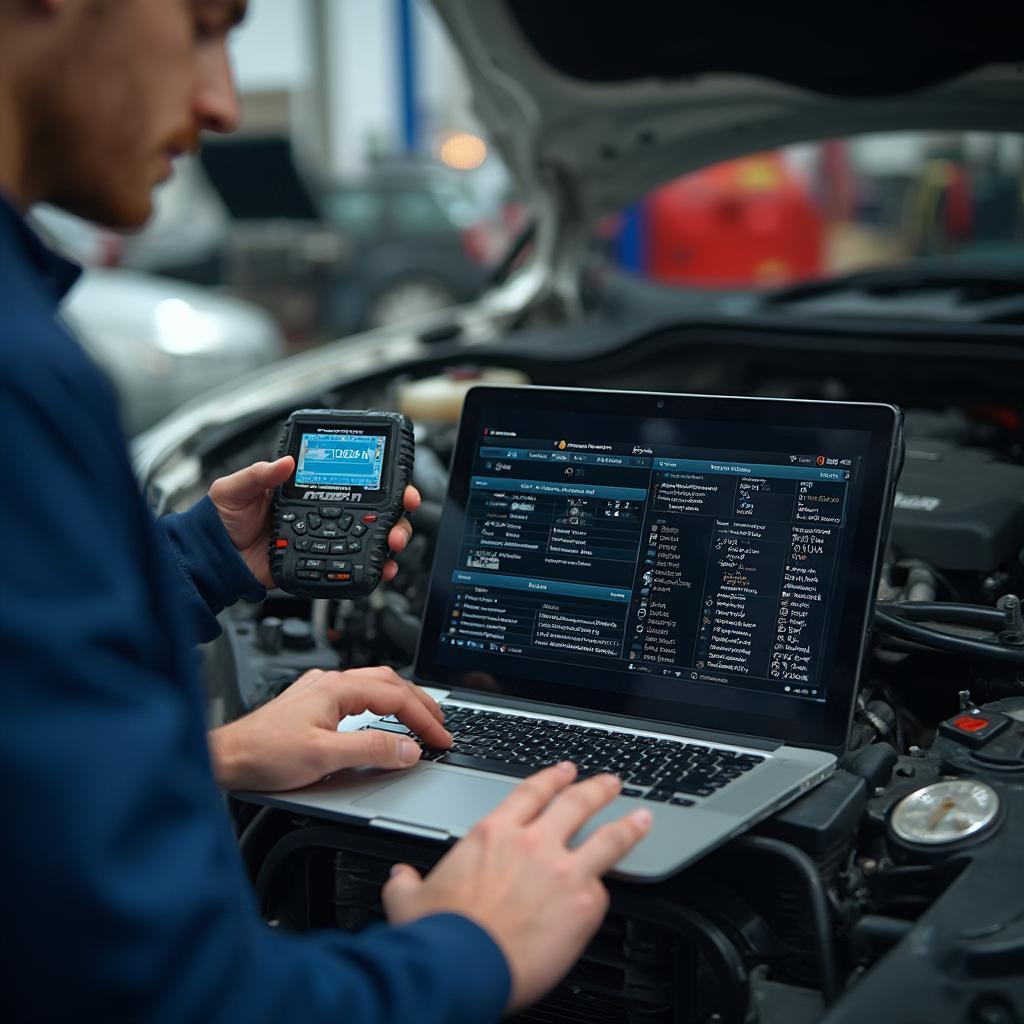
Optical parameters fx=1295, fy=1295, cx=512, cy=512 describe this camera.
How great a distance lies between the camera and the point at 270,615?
2000 mm

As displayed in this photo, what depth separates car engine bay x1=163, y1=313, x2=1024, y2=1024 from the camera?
40.0 inches

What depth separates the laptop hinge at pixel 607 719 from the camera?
1.23m

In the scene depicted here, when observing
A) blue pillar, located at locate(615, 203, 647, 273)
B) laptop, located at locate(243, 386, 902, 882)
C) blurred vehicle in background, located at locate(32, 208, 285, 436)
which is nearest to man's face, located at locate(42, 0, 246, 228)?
laptop, located at locate(243, 386, 902, 882)

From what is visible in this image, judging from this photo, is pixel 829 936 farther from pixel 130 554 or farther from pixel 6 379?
pixel 6 379

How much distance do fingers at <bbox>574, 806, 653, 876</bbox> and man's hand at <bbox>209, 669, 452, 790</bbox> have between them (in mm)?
281

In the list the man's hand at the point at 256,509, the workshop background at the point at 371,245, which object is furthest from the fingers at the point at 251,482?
the workshop background at the point at 371,245

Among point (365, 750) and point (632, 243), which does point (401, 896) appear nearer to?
point (365, 750)

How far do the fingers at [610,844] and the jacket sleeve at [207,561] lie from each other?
23.6 inches

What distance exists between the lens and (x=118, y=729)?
26.2 inches

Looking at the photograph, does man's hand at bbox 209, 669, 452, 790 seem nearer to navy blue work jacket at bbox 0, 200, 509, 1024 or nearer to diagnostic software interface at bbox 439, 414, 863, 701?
diagnostic software interface at bbox 439, 414, 863, 701

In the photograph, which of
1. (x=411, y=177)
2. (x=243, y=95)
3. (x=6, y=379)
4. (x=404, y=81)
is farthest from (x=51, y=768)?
(x=243, y=95)

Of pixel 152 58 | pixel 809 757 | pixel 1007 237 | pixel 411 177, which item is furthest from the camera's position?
pixel 1007 237

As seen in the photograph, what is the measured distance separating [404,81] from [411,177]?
4.24m

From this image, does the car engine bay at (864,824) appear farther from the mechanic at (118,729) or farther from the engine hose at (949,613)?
the mechanic at (118,729)
